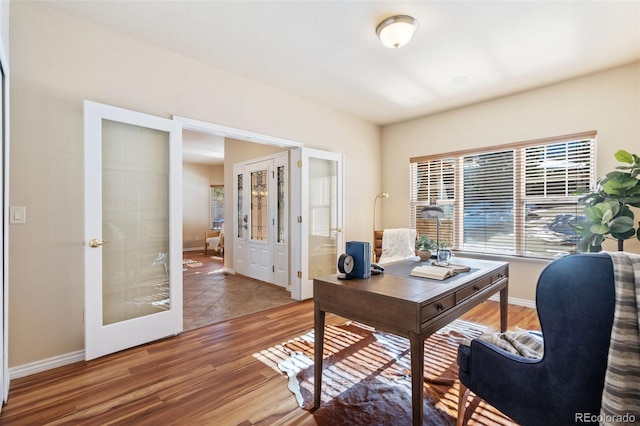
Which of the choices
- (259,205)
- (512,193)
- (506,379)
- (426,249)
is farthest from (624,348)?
(259,205)

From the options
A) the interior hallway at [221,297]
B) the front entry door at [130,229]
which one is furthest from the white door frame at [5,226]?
the interior hallway at [221,297]

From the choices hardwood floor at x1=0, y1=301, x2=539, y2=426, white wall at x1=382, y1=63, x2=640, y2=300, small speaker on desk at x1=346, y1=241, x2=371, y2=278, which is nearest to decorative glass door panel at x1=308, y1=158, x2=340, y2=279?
white wall at x1=382, y1=63, x2=640, y2=300

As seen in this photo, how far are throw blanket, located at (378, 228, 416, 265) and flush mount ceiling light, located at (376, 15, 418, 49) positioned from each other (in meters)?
2.47

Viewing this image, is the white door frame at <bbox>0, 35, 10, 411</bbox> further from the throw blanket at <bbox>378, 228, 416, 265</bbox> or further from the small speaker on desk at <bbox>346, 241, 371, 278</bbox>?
the throw blanket at <bbox>378, 228, 416, 265</bbox>

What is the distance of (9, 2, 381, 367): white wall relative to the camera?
7.41 feet

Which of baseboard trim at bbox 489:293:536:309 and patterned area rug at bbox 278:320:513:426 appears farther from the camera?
baseboard trim at bbox 489:293:536:309

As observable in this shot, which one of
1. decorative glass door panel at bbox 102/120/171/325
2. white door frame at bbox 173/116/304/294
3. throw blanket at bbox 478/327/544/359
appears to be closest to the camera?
throw blanket at bbox 478/327/544/359

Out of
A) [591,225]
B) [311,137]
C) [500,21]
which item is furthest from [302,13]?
[591,225]

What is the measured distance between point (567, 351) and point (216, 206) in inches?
388

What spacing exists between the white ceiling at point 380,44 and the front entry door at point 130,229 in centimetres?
85

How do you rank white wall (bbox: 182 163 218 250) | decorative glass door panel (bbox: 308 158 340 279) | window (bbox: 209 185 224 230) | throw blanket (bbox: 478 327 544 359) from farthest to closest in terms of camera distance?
window (bbox: 209 185 224 230) < white wall (bbox: 182 163 218 250) < decorative glass door panel (bbox: 308 158 340 279) < throw blanket (bbox: 478 327 544 359)

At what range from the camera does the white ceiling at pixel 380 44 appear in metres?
2.36

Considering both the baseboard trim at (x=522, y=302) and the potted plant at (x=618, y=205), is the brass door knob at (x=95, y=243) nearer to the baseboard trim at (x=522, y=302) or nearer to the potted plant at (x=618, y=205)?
the baseboard trim at (x=522, y=302)

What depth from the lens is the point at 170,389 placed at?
2.08 metres
